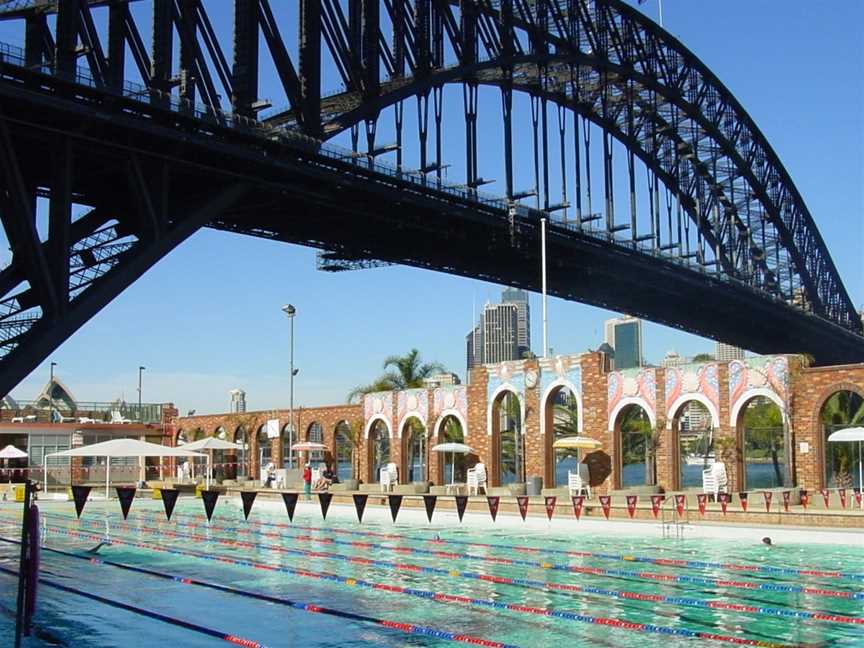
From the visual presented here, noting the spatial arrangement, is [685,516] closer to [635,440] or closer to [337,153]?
[337,153]

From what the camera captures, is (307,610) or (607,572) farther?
(607,572)

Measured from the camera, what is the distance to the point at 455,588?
722 inches

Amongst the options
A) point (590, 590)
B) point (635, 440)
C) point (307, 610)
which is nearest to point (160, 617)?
point (307, 610)

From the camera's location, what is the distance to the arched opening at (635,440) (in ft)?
136

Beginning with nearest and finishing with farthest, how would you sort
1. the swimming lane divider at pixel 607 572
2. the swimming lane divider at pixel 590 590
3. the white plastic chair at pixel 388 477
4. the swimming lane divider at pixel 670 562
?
the swimming lane divider at pixel 590 590, the swimming lane divider at pixel 607 572, the swimming lane divider at pixel 670 562, the white plastic chair at pixel 388 477

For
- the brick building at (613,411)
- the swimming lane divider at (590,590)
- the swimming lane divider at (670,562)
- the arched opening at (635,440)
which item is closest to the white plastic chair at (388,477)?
the brick building at (613,411)

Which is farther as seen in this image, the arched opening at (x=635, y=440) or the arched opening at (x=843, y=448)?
the arched opening at (x=635, y=440)

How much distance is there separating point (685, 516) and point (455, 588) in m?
11.3

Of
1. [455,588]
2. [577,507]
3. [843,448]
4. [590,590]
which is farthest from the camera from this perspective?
[843,448]

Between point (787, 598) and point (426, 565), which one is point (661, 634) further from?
point (426, 565)

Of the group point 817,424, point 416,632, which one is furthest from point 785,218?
point 416,632

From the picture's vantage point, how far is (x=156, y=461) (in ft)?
222

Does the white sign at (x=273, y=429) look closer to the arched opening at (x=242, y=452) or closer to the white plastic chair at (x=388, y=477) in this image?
the arched opening at (x=242, y=452)

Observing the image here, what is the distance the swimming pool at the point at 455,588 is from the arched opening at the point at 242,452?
31.9 m
